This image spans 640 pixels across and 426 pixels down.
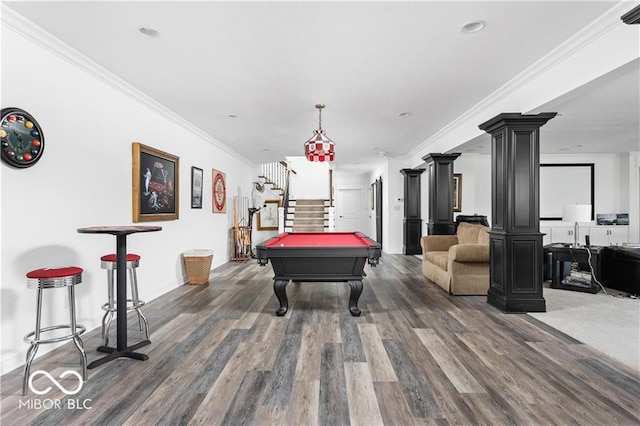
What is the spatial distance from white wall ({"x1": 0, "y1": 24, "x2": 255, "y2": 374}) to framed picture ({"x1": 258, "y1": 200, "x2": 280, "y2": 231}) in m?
5.56

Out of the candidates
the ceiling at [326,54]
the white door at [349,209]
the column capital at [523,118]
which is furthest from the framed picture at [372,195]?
the column capital at [523,118]

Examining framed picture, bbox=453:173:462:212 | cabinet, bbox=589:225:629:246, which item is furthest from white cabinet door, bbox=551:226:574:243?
framed picture, bbox=453:173:462:212

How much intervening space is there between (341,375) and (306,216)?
9.86 meters

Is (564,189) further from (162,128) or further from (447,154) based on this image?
(162,128)

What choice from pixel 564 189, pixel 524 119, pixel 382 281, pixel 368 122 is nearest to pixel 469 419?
pixel 524 119

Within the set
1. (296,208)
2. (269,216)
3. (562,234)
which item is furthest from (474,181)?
(296,208)

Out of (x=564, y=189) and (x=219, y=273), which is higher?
(x=564, y=189)

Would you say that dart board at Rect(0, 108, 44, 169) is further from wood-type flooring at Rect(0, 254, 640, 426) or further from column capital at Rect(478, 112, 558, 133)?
column capital at Rect(478, 112, 558, 133)

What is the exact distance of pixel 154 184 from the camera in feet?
15.0

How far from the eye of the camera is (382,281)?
570 centimetres

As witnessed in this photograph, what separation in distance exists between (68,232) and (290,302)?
101 inches

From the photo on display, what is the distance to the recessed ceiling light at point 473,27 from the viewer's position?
267 cm

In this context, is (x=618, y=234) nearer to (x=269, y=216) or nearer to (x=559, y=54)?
(x=559, y=54)

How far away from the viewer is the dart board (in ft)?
8.22
